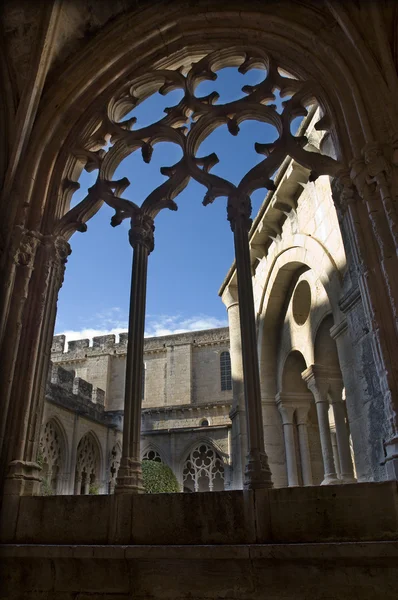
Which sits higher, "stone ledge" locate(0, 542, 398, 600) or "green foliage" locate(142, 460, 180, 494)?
"green foliage" locate(142, 460, 180, 494)

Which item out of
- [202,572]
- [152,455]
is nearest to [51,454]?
[152,455]

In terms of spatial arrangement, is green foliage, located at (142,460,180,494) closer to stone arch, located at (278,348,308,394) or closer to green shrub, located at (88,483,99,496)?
green shrub, located at (88,483,99,496)

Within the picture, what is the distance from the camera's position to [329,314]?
6215 mm

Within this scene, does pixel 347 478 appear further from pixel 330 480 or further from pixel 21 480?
pixel 21 480

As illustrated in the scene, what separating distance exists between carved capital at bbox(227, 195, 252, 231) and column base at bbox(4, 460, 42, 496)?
234cm

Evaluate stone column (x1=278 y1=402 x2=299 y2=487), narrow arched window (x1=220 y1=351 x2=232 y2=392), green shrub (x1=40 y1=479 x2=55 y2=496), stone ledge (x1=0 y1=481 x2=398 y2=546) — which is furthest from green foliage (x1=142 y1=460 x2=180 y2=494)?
stone ledge (x1=0 y1=481 x2=398 y2=546)

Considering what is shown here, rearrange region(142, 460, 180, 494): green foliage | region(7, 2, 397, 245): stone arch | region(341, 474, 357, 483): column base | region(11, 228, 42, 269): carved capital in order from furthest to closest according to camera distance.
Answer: region(142, 460, 180, 494): green foliage → region(341, 474, 357, 483): column base → region(7, 2, 397, 245): stone arch → region(11, 228, 42, 269): carved capital

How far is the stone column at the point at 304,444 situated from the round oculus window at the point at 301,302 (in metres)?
1.35

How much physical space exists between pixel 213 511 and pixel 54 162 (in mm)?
3550

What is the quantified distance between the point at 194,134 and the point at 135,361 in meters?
2.30

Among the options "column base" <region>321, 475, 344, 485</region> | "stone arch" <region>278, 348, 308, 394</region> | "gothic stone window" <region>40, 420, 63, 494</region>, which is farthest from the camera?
"gothic stone window" <region>40, 420, 63, 494</region>

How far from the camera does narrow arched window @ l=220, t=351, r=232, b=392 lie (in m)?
22.8

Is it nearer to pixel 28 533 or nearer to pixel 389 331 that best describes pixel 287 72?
pixel 389 331

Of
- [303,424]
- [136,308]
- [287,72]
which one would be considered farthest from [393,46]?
[303,424]
